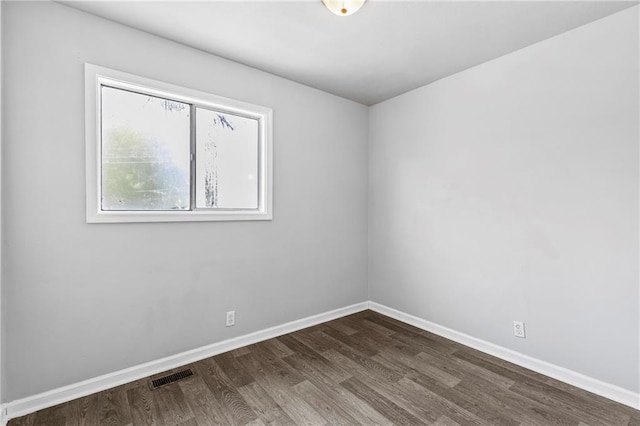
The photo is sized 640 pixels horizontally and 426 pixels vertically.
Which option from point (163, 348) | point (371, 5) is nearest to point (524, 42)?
point (371, 5)

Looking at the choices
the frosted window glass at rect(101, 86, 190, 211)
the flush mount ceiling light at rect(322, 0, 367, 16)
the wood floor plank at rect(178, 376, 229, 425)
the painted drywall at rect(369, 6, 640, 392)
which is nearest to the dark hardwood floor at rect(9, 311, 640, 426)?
the wood floor plank at rect(178, 376, 229, 425)

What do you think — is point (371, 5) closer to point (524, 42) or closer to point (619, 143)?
point (524, 42)

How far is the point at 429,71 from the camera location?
297 centimetres

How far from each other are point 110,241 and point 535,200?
3.31 m

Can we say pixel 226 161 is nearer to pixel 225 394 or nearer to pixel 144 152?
pixel 144 152

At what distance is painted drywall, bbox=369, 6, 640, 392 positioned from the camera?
2.10 m

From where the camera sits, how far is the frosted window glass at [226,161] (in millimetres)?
2754

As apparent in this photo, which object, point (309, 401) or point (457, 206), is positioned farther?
point (457, 206)

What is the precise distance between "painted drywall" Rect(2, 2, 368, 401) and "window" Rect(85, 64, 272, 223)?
89mm

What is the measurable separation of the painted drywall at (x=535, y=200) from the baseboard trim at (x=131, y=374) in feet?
5.02

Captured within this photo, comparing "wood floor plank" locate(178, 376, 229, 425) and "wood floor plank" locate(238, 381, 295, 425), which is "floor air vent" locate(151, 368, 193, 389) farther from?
"wood floor plank" locate(238, 381, 295, 425)

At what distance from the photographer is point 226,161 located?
114 inches

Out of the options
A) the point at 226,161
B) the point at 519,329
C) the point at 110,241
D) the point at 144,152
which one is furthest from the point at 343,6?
the point at 519,329

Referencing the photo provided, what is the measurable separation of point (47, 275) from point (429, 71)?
138 inches
